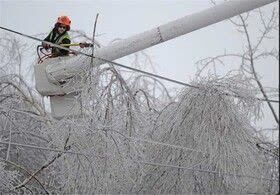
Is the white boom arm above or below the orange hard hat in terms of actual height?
below

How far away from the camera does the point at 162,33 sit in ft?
11.9

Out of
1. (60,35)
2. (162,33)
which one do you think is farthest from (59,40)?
(162,33)

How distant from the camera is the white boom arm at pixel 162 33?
3330 millimetres

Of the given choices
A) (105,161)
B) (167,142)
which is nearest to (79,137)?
(105,161)

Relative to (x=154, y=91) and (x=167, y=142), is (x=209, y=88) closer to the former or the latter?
(x=167, y=142)

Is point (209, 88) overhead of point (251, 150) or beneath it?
overhead

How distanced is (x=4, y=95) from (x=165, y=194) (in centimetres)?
214

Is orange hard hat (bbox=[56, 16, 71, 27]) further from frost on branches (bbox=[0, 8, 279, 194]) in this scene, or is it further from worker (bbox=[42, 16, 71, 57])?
frost on branches (bbox=[0, 8, 279, 194])

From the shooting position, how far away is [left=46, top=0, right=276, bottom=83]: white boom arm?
3.33 meters

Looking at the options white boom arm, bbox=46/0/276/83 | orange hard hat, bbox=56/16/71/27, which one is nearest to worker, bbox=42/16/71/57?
orange hard hat, bbox=56/16/71/27

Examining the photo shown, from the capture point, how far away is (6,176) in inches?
167

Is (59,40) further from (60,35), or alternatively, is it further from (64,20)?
(64,20)

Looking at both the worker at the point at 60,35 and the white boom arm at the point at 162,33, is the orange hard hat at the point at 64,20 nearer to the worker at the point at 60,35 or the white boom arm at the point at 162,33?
the worker at the point at 60,35

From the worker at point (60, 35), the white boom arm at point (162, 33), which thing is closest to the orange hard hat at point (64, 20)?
the worker at point (60, 35)
